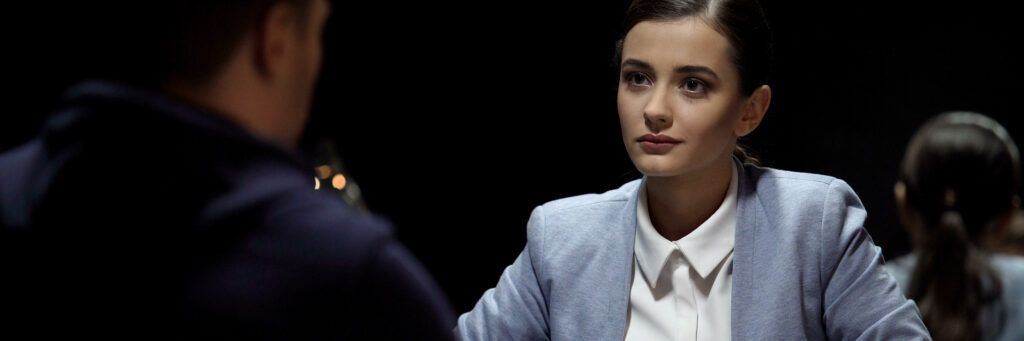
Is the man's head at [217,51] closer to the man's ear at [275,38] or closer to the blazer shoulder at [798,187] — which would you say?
the man's ear at [275,38]

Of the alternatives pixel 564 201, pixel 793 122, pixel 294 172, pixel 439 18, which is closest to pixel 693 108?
pixel 564 201

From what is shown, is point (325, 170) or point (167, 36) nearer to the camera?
point (167, 36)

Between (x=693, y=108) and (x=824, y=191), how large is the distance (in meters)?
0.19

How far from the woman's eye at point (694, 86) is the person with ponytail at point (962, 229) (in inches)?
33.1

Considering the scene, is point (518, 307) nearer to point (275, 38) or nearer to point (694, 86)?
point (694, 86)

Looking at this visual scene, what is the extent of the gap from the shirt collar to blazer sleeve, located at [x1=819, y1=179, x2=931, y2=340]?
12 centimetres

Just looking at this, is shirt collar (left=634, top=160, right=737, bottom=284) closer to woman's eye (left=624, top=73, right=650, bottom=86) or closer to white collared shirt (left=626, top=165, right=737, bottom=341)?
white collared shirt (left=626, top=165, right=737, bottom=341)

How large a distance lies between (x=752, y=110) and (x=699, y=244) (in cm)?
19

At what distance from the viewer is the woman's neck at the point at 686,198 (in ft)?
5.35

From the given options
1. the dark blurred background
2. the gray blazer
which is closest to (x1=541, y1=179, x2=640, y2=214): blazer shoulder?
the gray blazer

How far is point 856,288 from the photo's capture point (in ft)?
4.98

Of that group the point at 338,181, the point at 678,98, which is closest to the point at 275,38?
the point at 678,98

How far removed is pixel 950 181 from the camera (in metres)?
2.25

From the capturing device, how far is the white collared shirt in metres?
1.58
